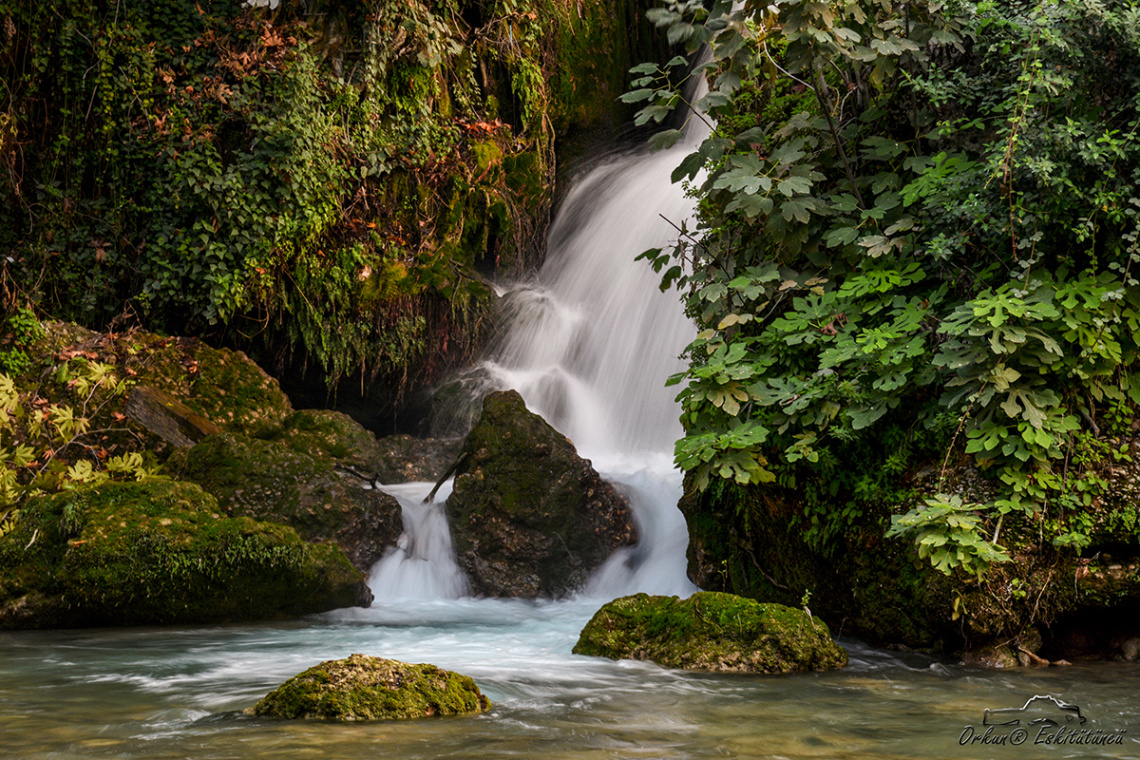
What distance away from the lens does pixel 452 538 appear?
7.71 m

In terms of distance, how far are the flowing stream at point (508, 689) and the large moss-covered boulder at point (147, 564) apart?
20 cm

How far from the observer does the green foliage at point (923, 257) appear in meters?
4.44

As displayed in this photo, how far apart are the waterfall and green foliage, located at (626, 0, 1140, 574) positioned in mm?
2812

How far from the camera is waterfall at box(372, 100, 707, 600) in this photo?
9.32m

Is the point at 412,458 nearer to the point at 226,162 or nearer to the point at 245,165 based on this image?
the point at 245,165

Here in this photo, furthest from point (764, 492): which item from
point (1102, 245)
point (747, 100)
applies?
point (747, 100)

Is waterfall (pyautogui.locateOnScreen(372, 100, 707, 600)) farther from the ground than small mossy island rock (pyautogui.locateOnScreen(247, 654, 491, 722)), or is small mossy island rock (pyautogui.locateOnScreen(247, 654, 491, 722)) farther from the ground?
waterfall (pyautogui.locateOnScreen(372, 100, 707, 600))

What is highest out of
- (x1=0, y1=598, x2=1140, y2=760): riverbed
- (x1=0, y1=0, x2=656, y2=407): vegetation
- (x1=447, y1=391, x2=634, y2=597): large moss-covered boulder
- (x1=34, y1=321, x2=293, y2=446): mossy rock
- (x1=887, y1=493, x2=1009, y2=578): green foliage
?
(x1=0, y1=0, x2=656, y2=407): vegetation

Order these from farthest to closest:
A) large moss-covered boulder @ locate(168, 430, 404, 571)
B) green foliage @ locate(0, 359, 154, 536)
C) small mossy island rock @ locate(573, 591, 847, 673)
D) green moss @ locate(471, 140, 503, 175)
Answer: green moss @ locate(471, 140, 503, 175)
large moss-covered boulder @ locate(168, 430, 404, 571)
green foliage @ locate(0, 359, 154, 536)
small mossy island rock @ locate(573, 591, 847, 673)

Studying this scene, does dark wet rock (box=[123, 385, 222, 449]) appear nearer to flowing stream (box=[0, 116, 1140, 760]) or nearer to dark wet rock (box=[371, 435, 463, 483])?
dark wet rock (box=[371, 435, 463, 483])

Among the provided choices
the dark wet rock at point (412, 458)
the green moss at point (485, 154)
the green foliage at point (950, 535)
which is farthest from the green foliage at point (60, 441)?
the green foliage at point (950, 535)

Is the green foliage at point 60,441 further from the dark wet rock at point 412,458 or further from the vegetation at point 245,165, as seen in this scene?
the dark wet rock at point 412,458

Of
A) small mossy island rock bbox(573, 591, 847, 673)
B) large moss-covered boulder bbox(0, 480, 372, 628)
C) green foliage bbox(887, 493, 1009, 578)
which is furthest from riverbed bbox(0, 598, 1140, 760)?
green foliage bbox(887, 493, 1009, 578)

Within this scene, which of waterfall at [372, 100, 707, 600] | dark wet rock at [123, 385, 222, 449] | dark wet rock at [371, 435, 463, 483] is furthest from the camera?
waterfall at [372, 100, 707, 600]
